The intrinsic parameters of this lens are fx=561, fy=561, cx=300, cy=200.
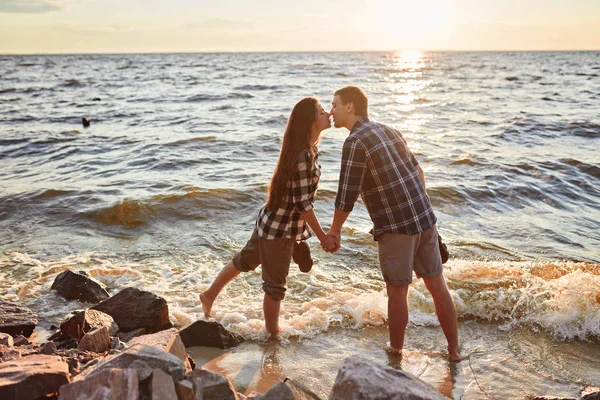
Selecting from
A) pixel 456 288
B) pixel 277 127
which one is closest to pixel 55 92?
pixel 277 127

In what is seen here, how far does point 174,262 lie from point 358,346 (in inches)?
132

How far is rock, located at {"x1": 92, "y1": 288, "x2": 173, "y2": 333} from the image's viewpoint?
550cm

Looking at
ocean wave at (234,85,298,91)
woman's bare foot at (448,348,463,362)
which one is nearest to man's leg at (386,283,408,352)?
woman's bare foot at (448,348,463,362)

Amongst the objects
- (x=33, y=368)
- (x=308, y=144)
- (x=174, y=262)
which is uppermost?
(x=308, y=144)

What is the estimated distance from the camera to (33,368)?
3.40 m

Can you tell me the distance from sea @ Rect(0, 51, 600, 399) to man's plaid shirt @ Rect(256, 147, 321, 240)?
1.18m

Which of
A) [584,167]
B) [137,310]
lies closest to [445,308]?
[137,310]

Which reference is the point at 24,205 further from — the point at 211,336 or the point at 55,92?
the point at 55,92

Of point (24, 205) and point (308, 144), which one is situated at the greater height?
point (308, 144)

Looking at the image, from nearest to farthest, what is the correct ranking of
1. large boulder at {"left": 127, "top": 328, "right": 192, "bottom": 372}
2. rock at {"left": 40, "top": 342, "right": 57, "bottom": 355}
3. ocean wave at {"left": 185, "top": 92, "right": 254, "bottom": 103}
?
large boulder at {"left": 127, "top": 328, "right": 192, "bottom": 372} → rock at {"left": 40, "top": 342, "right": 57, "bottom": 355} → ocean wave at {"left": 185, "top": 92, "right": 254, "bottom": 103}

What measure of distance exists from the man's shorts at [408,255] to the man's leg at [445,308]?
96mm

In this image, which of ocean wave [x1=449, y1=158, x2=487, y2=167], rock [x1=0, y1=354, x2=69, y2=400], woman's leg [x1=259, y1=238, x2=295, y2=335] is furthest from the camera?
ocean wave [x1=449, y1=158, x2=487, y2=167]

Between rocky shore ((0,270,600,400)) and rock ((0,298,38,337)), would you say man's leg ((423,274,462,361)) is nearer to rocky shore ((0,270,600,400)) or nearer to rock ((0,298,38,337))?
rocky shore ((0,270,600,400))

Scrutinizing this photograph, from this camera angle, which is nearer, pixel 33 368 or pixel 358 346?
pixel 33 368
